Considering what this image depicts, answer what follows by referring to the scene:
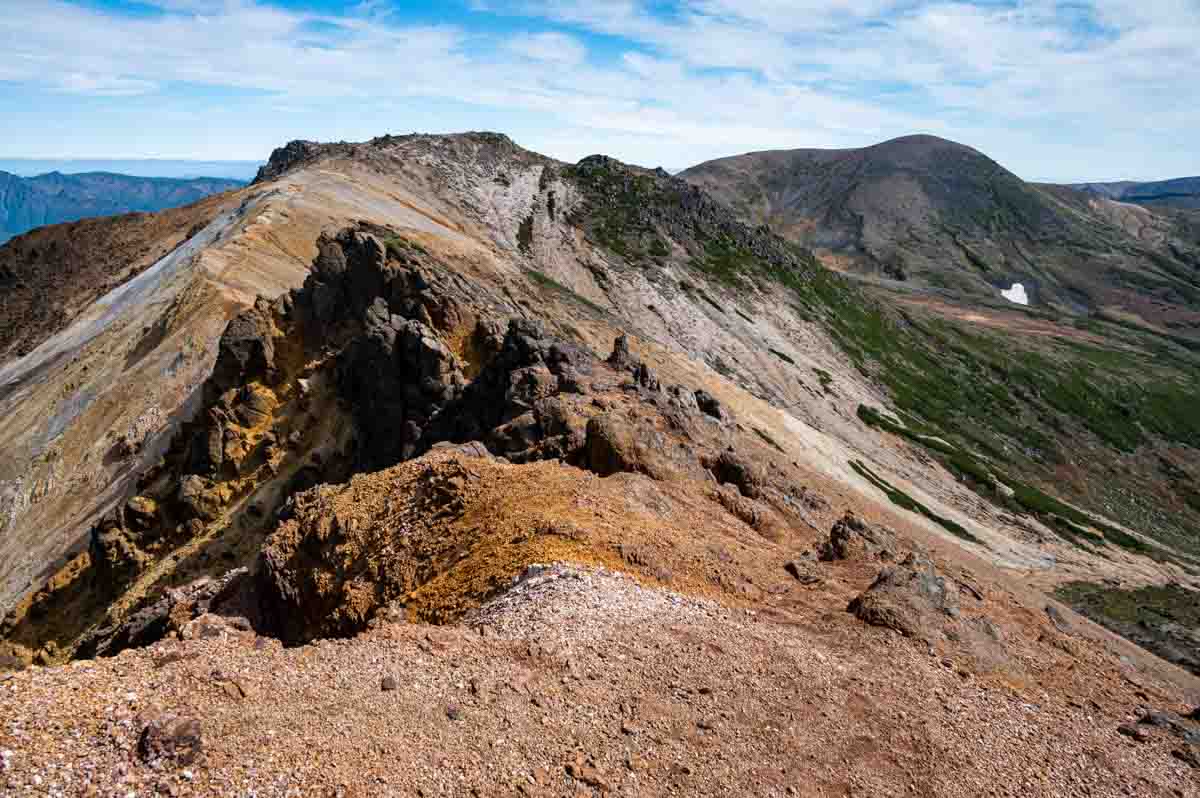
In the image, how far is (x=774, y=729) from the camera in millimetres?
14461

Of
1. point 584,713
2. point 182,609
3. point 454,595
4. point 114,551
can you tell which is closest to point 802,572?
point 584,713

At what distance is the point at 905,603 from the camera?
19297mm

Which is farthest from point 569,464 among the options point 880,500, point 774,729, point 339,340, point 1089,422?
point 1089,422

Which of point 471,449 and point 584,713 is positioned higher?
point 471,449

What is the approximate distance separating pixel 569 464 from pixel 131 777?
574 inches

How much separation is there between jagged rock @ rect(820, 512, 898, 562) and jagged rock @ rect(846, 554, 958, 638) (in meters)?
2.75

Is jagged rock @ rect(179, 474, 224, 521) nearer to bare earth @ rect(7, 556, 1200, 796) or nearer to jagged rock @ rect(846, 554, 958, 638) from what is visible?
bare earth @ rect(7, 556, 1200, 796)

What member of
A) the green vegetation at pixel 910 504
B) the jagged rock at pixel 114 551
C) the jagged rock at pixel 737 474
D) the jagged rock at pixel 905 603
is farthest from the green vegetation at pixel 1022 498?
the jagged rock at pixel 114 551

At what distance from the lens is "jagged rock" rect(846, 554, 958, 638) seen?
18.7 m

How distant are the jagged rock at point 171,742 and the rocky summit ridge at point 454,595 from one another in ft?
0.16

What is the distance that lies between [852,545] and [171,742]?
63.7ft

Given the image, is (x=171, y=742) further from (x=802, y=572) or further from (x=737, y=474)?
(x=737, y=474)

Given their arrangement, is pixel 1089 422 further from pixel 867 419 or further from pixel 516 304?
pixel 516 304

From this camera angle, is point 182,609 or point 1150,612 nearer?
point 182,609
